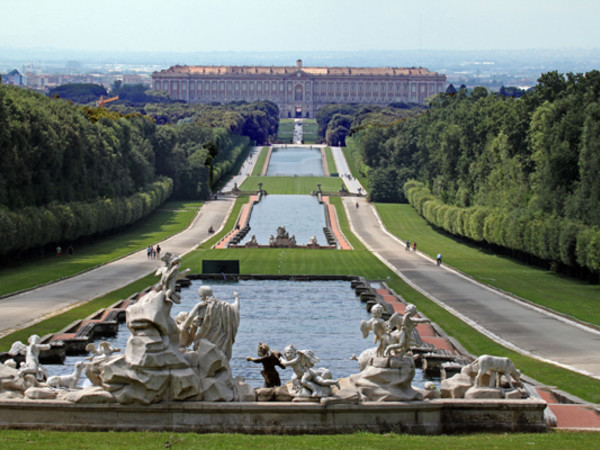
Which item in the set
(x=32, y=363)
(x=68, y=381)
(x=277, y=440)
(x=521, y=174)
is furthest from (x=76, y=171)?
(x=277, y=440)

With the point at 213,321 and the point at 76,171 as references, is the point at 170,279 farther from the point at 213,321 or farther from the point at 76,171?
the point at 76,171

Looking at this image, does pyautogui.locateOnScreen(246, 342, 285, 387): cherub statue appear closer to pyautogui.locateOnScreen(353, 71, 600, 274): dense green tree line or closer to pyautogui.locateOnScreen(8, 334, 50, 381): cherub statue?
pyautogui.locateOnScreen(8, 334, 50, 381): cherub statue

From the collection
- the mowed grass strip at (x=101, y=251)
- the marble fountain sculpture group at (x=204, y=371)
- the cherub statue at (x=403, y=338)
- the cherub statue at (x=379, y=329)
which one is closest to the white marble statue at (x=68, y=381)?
the marble fountain sculpture group at (x=204, y=371)

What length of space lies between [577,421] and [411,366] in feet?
11.9

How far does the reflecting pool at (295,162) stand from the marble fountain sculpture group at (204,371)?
130m

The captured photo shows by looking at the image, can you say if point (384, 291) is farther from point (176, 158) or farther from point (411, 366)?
point (176, 158)

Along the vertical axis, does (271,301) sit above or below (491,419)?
below

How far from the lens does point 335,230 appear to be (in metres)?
94.5

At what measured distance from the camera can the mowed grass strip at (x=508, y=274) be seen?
47.7 meters

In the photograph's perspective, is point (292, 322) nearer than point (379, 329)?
No

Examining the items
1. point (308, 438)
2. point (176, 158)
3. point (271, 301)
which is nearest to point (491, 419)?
point (308, 438)

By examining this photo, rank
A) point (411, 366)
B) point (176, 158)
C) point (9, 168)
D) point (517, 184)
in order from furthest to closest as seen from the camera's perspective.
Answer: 1. point (176, 158)
2. point (517, 184)
3. point (9, 168)
4. point (411, 366)

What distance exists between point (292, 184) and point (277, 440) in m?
115

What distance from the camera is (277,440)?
20.7 meters
